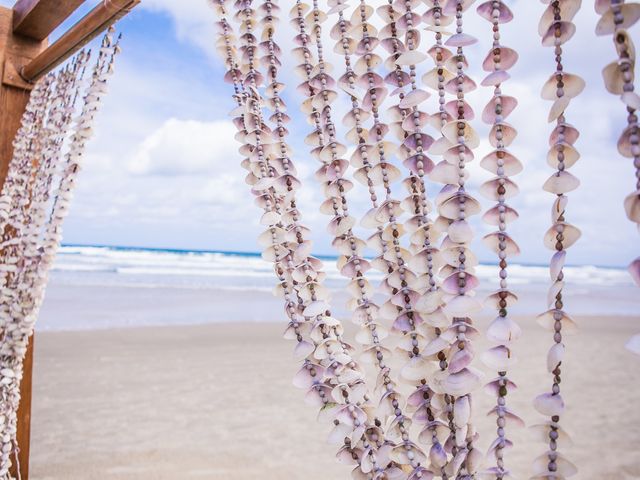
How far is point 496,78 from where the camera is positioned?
59cm

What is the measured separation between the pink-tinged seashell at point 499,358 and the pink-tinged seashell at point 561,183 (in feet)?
0.62

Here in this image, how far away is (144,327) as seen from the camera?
5945 mm

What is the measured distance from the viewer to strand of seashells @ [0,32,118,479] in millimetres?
1531

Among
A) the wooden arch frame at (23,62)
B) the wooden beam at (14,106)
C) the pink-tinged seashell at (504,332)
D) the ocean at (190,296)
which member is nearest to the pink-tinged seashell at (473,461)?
the pink-tinged seashell at (504,332)

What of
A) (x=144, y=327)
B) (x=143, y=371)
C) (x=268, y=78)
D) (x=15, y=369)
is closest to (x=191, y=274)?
(x=144, y=327)

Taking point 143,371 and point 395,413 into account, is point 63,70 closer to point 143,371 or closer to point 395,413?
point 395,413

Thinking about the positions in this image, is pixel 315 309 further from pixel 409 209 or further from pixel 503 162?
pixel 503 162

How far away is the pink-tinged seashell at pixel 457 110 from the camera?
2.12 feet

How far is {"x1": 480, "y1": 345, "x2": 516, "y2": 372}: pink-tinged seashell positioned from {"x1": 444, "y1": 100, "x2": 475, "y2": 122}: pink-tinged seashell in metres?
0.29

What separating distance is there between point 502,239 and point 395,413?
0.97ft

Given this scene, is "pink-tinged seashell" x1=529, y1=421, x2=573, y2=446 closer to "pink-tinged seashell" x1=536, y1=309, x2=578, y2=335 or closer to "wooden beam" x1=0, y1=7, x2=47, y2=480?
"pink-tinged seashell" x1=536, y1=309, x2=578, y2=335

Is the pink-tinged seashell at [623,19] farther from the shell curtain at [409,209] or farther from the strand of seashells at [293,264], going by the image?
the strand of seashells at [293,264]

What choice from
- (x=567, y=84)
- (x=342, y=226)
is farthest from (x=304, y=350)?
(x=567, y=84)

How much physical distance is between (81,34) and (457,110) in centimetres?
121
